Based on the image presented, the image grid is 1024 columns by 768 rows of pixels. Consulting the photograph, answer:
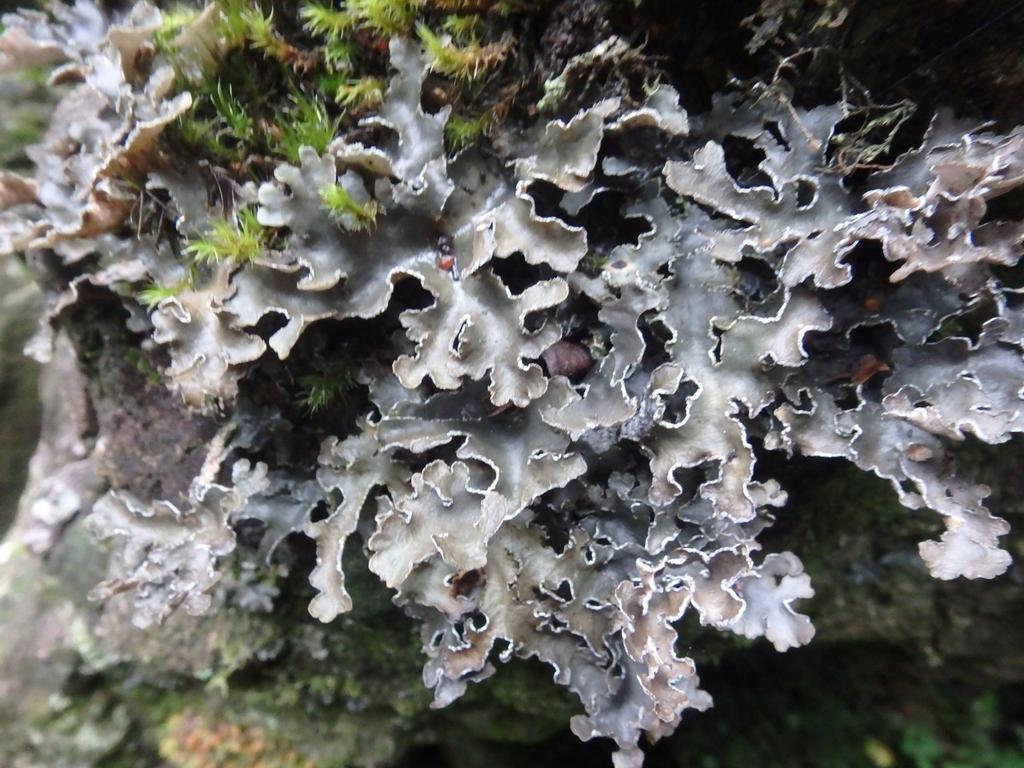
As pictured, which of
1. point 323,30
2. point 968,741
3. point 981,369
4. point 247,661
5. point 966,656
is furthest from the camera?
point 968,741

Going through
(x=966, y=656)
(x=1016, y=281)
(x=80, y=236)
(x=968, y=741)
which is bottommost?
(x=968, y=741)

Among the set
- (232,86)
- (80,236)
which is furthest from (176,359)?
(232,86)

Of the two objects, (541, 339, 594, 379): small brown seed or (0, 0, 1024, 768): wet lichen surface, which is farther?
(541, 339, 594, 379): small brown seed

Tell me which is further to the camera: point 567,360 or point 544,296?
point 567,360

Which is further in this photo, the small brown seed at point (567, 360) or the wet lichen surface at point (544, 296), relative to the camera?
the small brown seed at point (567, 360)

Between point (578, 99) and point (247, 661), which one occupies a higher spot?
point (578, 99)

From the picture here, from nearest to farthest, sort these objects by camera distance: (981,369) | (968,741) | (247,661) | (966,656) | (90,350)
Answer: (981,369) < (90,350) < (247,661) < (966,656) < (968,741)

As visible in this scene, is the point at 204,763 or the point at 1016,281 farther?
the point at 204,763

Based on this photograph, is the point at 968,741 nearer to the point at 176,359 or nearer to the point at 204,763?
the point at 204,763
